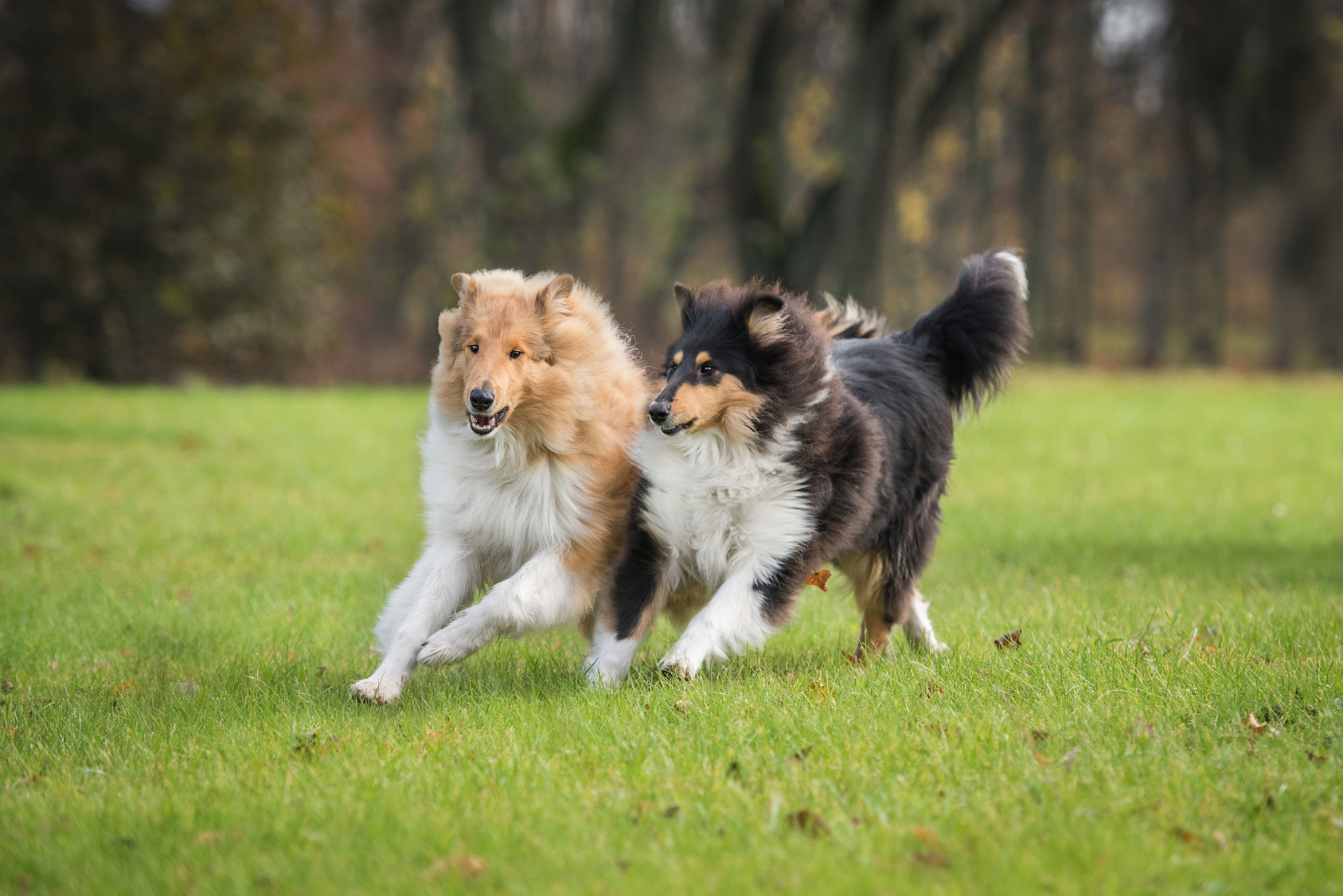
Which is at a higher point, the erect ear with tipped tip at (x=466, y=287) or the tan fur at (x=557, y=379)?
the erect ear with tipped tip at (x=466, y=287)

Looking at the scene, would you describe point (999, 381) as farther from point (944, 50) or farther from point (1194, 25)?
point (1194, 25)

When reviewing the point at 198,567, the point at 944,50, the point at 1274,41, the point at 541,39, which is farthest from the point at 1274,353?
the point at 198,567

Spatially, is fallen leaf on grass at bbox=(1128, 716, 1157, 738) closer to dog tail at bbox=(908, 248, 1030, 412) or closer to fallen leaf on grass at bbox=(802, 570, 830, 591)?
fallen leaf on grass at bbox=(802, 570, 830, 591)

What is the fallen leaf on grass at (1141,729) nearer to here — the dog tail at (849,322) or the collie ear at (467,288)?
the dog tail at (849,322)

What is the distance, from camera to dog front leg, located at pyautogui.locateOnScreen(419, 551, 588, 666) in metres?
4.58

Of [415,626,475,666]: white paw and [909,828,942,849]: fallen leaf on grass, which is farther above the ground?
[909,828,942,849]: fallen leaf on grass

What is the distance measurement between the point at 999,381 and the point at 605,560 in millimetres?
2227

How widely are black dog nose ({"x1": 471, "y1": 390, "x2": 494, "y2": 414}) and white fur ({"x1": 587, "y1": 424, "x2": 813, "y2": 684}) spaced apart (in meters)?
0.69

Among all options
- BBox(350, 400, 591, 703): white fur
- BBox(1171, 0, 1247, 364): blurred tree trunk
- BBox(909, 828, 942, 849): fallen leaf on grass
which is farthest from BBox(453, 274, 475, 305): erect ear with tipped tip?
BBox(1171, 0, 1247, 364): blurred tree trunk

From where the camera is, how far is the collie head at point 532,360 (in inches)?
187

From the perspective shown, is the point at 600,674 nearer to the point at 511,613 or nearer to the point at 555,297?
the point at 511,613

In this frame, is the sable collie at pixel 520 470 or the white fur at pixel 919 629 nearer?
the sable collie at pixel 520 470

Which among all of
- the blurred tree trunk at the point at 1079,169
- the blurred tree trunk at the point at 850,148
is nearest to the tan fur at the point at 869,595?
the blurred tree trunk at the point at 850,148

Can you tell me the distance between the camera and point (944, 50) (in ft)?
77.2
